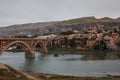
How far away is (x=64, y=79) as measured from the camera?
61.8 m

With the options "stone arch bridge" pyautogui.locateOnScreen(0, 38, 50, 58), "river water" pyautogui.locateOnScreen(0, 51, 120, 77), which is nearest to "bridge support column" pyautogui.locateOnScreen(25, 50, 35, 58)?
"stone arch bridge" pyautogui.locateOnScreen(0, 38, 50, 58)

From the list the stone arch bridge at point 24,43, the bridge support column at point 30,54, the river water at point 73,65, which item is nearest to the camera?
the river water at point 73,65

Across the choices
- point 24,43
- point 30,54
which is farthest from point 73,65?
point 30,54

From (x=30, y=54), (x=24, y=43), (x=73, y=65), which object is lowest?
(x=73, y=65)

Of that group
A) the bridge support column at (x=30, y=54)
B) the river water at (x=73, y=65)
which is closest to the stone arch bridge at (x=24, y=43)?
the bridge support column at (x=30, y=54)

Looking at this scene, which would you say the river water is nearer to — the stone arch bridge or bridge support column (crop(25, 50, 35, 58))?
the stone arch bridge

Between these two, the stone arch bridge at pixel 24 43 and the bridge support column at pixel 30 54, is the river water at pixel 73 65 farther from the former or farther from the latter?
the bridge support column at pixel 30 54

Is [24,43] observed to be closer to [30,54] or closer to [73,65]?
[30,54]

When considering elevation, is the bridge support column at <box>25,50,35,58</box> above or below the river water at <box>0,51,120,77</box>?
above

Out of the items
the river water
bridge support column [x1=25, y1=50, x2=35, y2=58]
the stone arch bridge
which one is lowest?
the river water

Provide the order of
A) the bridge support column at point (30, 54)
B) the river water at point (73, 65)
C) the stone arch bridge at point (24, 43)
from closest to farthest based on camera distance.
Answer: the river water at point (73, 65) < the stone arch bridge at point (24, 43) < the bridge support column at point (30, 54)

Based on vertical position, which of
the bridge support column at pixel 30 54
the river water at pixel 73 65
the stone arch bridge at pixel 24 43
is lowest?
the river water at pixel 73 65

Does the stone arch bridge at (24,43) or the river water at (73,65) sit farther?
the stone arch bridge at (24,43)

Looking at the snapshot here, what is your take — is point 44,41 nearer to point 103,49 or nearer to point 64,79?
point 103,49
